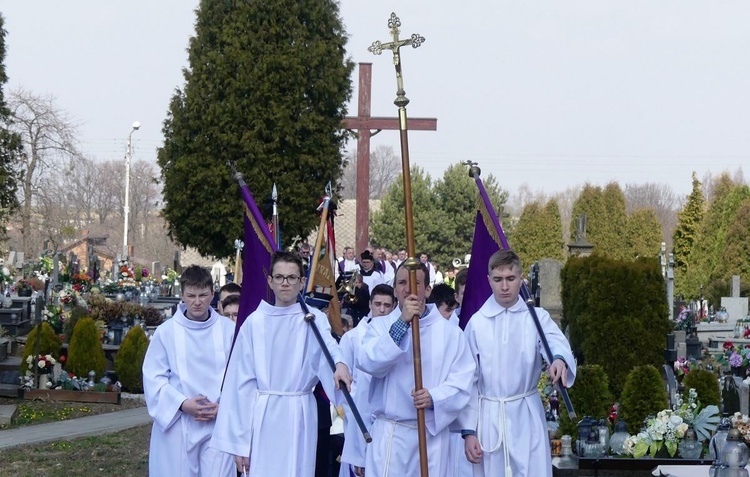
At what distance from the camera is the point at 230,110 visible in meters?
33.2

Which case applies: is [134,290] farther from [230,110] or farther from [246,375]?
[246,375]

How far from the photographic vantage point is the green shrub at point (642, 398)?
38.5 ft

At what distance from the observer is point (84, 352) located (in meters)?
17.5

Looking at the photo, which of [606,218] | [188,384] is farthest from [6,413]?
[606,218]

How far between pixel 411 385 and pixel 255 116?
→ 2650cm

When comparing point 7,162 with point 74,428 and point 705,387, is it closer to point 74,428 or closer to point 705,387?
point 74,428

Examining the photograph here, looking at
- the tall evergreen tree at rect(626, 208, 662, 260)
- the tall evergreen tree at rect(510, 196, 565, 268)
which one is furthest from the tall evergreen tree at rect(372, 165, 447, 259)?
the tall evergreen tree at rect(626, 208, 662, 260)

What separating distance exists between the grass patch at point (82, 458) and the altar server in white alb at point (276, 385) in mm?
4600

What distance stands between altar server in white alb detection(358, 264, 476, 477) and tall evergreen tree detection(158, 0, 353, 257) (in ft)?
83.5

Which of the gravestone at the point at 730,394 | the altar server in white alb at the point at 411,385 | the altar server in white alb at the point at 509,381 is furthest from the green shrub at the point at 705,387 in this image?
the altar server in white alb at the point at 411,385

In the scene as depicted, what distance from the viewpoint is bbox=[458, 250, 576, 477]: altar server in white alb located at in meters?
7.17

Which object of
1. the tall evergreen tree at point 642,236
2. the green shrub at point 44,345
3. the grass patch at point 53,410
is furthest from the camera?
the tall evergreen tree at point 642,236

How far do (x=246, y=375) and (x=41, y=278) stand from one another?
19.9 m

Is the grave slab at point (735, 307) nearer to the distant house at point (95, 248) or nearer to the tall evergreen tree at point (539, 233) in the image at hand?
the tall evergreen tree at point (539, 233)
